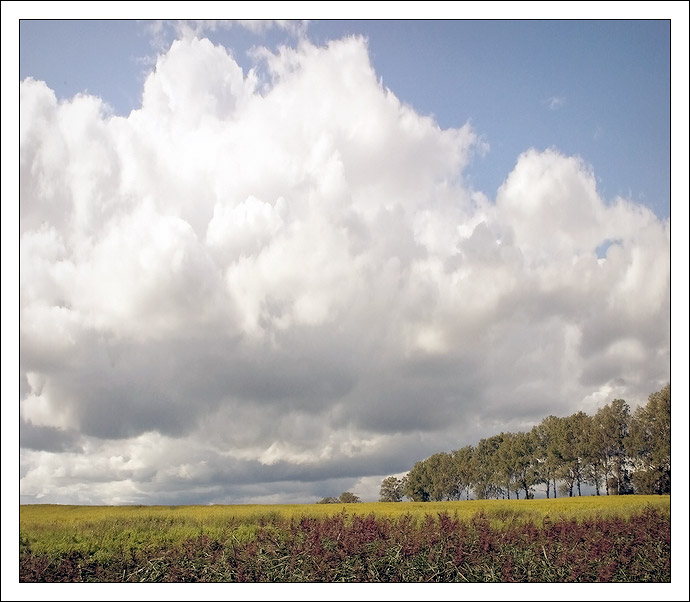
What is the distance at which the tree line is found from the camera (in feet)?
40.7

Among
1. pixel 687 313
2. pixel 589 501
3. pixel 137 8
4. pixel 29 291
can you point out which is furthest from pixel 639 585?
pixel 137 8

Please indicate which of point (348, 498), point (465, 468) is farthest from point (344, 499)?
point (465, 468)

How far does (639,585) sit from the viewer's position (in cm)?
970

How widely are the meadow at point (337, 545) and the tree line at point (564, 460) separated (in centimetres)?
173

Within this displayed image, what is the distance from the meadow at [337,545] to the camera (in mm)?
9742

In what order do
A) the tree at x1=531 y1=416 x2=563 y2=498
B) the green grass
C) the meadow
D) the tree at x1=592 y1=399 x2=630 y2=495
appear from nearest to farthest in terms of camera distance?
the meadow, the green grass, the tree at x1=592 y1=399 x2=630 y2=495, the tree at x1=531 y1=416 x2=563 y2=498

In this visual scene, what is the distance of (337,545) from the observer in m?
10.0

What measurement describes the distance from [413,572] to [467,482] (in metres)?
5.47

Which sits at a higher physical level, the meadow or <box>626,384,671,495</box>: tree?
<box>626,384,671,495</box>: tree

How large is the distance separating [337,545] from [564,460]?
7.38m

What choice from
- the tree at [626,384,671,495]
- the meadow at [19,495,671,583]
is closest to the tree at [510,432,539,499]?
the tree at [626,384,671,495]

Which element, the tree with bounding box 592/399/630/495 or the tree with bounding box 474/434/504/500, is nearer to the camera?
the tree with bounding box 592/399/630/495

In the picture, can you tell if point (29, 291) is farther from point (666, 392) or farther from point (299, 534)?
point (666, 392)

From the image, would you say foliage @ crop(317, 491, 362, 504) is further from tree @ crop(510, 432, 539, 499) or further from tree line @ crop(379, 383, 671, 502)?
tree @ crop(510, 432, 539, 499)
